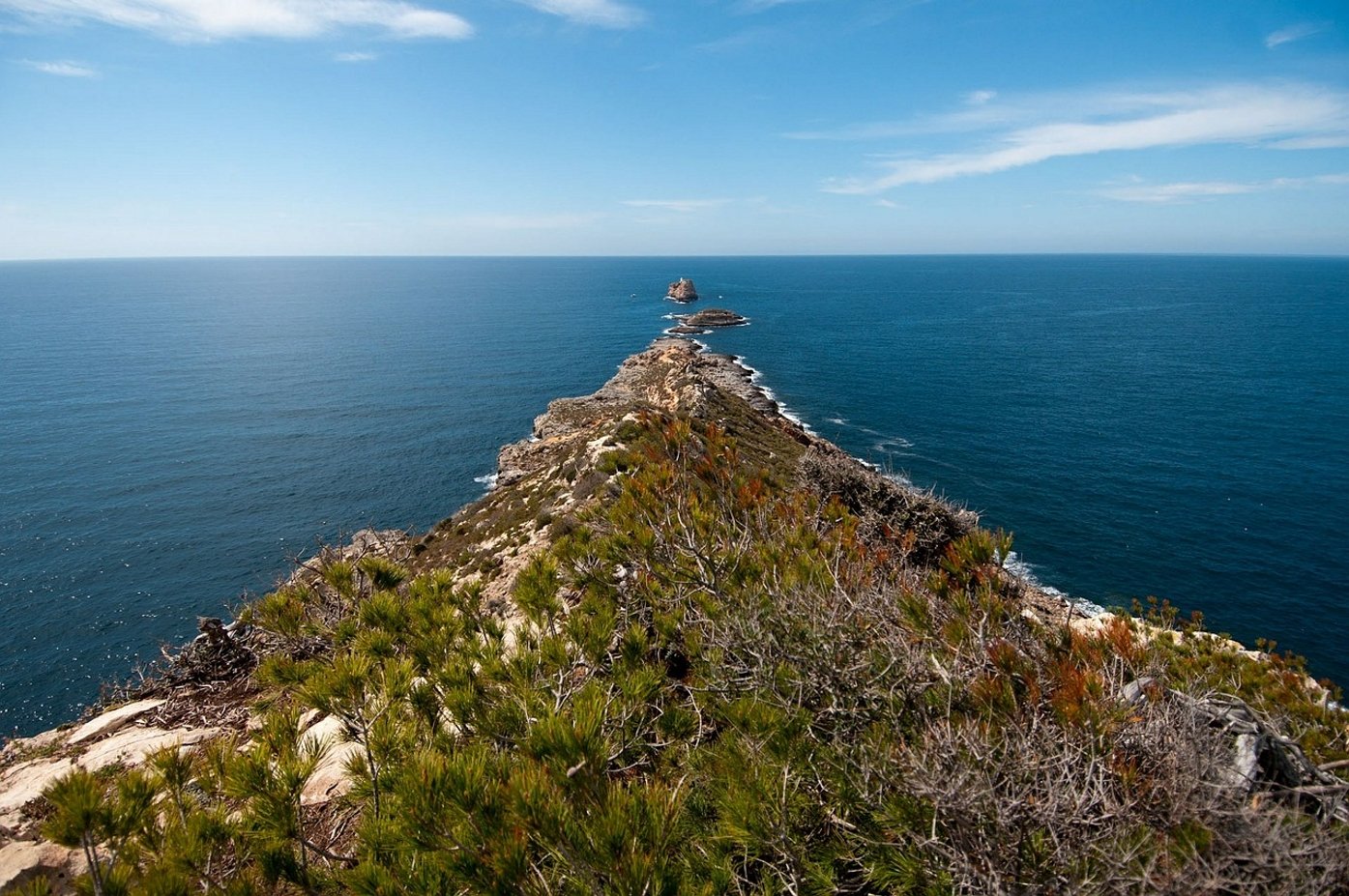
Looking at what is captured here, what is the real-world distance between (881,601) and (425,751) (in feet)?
11.5

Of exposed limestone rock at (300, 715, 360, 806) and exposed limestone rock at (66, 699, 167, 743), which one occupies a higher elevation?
exposed limestone rock at (300, 715, 360, 806)

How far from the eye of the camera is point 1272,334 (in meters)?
97.5

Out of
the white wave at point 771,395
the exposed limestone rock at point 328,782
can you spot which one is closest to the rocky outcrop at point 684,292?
the white wave at point 771,395

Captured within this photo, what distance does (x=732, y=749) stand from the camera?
13.3 ft

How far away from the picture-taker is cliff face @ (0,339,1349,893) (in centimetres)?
300

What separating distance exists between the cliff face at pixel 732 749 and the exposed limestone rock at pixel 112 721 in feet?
7.75

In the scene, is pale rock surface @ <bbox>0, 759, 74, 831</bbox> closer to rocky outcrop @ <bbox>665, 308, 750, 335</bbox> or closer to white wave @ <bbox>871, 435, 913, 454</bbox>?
white wave @ <bbox>871, 435, 913, 454</bbox>

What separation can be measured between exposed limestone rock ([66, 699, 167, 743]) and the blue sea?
75.0ft

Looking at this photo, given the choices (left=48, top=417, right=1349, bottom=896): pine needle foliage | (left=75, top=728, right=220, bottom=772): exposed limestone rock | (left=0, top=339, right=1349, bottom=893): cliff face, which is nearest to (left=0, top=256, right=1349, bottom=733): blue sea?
(left=75, top=728, right=220, bottom=772): exposed limestone rock

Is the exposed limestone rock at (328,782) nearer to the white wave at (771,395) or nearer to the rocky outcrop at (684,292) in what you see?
the white wave at (771,395)

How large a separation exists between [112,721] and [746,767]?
36.1 feet

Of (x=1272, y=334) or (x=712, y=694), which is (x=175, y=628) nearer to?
(x=712, y=694)

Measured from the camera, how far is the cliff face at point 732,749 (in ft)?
9.83

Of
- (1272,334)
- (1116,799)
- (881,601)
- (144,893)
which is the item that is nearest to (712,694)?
(881,601)
